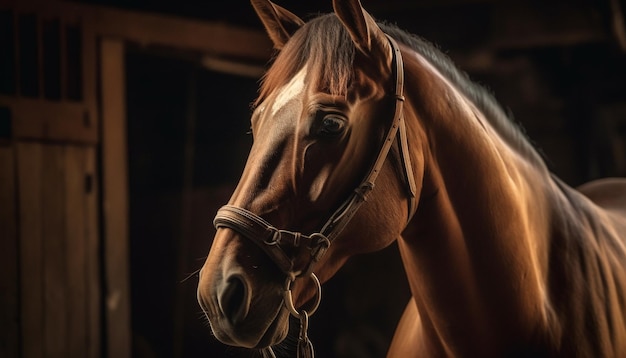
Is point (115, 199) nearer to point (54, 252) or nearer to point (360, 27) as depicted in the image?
point (54, 252)

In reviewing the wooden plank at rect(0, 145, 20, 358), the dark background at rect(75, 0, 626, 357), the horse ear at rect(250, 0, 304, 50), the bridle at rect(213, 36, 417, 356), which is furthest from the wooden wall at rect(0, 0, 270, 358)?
the bridle at rect(213, 36, 417, 356)

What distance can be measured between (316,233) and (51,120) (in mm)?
2372

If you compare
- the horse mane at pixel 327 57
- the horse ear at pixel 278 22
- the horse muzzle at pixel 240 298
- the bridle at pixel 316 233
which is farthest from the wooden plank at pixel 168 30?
the horse muzzle at pixel 240 298

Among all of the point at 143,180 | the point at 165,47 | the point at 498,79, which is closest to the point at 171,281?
the point at 143,180

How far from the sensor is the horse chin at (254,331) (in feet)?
5.92

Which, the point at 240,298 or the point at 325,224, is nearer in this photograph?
the point at 240,298

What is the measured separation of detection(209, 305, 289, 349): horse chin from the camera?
180 centimetres

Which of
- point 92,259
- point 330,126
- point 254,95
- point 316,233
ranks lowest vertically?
point 92,259

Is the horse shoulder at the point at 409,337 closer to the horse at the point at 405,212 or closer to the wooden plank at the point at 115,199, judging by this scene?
the horse at the point at 405,212

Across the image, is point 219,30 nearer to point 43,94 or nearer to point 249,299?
point 43,94

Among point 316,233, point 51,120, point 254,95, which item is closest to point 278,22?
point 316,233

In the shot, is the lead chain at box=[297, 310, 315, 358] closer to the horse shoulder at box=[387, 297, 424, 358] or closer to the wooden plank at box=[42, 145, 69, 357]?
the horse shoulder at box=[387, 297, 424, 358]

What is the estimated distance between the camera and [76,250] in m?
3.94

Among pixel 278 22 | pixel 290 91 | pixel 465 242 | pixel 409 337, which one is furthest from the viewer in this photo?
pixel 409 337
